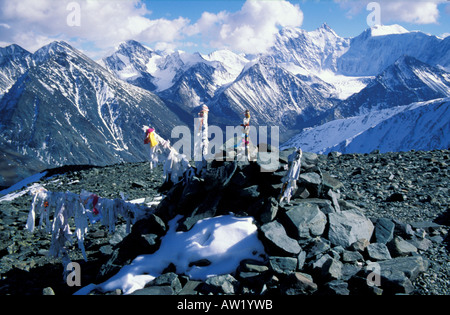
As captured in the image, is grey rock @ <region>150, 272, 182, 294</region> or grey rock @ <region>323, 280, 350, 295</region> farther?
grey rock @ <region>150, 272, 182, 294</region>

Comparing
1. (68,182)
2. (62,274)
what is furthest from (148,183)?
(62,274)

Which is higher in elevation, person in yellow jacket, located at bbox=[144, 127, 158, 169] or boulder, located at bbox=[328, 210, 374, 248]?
person in yellow jacket, located at bbox=[144, 127, 158, 169]

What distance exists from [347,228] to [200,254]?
5594 millimetres

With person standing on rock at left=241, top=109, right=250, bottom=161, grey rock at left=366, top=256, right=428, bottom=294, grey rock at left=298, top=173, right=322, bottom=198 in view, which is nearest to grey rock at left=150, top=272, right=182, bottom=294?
person standing on rock at left=241, top=109, right=250, bottom=161

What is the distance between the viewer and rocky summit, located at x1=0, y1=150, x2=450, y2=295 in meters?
9.87

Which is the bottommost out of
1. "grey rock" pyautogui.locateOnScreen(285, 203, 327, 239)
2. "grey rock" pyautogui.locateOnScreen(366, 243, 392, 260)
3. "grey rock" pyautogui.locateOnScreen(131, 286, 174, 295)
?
"grey rock" pyautogui.locateOnScreen(131, 286, 174, 295)

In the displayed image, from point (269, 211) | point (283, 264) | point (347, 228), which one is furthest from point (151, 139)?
point (347, 228)

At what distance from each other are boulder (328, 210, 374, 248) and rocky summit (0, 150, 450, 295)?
0.13 feet

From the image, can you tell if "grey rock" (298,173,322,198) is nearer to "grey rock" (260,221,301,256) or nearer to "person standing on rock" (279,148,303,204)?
"person standing on rock" (279,148,303,204)

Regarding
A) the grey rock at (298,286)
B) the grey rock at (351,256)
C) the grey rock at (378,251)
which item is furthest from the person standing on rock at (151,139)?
the grey rock at (378,251)

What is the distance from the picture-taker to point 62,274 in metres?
14.7

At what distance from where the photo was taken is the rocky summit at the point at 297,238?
987cm

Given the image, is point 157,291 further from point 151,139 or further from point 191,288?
point 151,139

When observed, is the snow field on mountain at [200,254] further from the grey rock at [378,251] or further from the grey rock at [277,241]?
the grey rock at [378,251]
